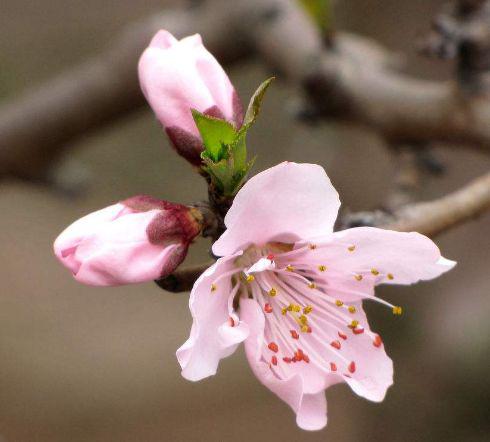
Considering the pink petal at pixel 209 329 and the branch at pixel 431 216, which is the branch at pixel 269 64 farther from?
the pink petal at pixel 209 329

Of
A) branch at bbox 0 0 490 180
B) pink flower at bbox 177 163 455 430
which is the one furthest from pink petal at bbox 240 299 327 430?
branch at bbox 0 0 490 180

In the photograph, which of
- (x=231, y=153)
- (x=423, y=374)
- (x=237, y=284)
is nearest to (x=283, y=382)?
(x=237, y=284)

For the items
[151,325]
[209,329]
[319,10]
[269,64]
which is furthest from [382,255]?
[151,325]

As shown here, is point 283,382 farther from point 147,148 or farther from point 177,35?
point 147,148

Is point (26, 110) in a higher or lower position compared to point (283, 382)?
lower

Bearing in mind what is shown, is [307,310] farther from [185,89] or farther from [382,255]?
[185,89]

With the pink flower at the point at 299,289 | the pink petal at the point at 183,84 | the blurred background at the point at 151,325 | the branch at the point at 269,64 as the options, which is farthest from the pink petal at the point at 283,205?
the blurred background at the point at 151,325

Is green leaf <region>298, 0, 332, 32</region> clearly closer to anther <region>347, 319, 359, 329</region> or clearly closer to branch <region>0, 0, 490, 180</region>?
branch <region>0, 0, 490, 180</region>
